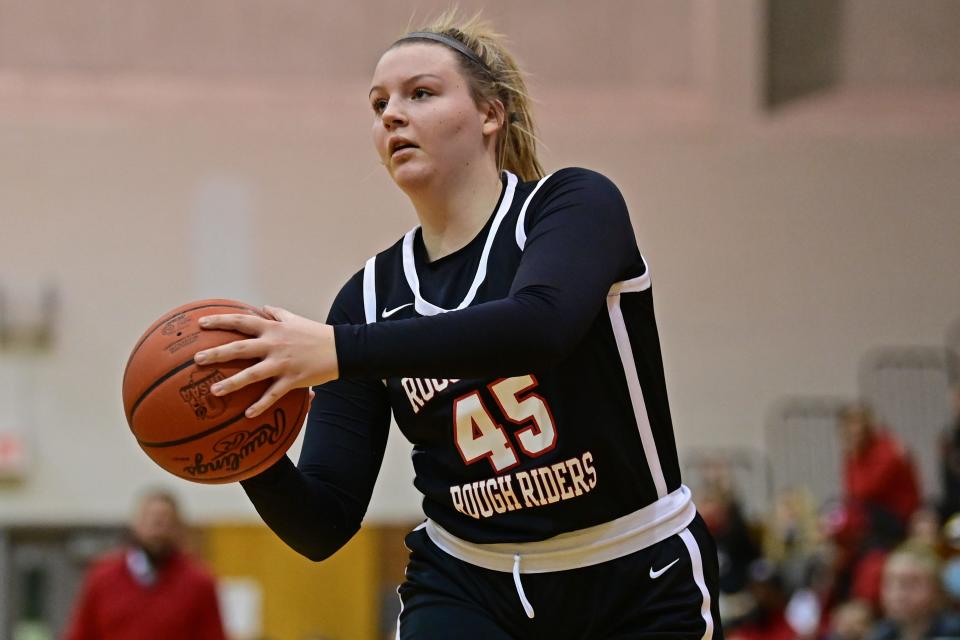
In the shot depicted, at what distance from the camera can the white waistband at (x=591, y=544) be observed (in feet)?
9.02

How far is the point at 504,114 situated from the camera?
3039 mm

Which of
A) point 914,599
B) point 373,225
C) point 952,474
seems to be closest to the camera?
point 914,599

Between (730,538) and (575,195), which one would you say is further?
(730,538)

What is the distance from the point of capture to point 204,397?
2441 millimetres

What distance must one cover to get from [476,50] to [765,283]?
10.9 metres

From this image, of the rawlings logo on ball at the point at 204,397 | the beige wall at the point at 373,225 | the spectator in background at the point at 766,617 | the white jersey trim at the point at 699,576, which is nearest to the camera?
the rawlings logo on ball at the point at 204,397

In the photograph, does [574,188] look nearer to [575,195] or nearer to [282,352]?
[575,195]

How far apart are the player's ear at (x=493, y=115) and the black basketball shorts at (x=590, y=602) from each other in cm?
86

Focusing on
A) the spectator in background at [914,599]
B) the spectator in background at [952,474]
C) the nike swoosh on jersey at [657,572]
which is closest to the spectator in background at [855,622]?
the spectator in background at [914,599]

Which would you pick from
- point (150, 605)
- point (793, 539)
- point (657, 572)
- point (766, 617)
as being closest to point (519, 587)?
point (657, 572)

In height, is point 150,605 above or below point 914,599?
below

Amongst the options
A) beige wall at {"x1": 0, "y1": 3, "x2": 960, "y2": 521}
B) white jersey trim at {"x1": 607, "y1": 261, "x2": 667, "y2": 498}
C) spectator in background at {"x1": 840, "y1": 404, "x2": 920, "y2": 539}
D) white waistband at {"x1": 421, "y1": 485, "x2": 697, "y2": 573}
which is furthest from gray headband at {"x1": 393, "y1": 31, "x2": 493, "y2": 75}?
beige wall at {"x1": 0, "y1": 3, "x2": 960, "y2": 521}

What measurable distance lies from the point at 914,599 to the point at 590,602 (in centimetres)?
415

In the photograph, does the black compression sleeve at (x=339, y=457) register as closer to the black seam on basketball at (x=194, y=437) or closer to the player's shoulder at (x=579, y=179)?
the black seam on basketball at (x=194, y=437)
